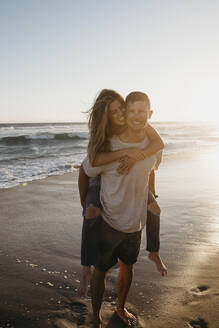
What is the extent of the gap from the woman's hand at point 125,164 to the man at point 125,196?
0.14ft

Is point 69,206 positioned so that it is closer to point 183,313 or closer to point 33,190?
point 33,190

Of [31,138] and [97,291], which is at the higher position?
[97,291]

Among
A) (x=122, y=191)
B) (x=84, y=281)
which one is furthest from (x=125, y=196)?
(x=84, y=281)

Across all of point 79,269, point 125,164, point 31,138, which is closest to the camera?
point 125,164

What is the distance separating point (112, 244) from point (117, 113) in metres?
1.05

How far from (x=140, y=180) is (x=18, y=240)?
274cm

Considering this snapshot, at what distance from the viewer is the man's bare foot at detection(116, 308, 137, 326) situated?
2737mm

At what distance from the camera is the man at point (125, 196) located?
2.42 m

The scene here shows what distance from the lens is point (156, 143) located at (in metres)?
2.58

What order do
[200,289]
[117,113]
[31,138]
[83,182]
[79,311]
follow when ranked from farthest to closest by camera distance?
[31,138] → [200,289] → [79,311] → [83,182] → [117,113]

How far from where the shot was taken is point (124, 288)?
2775 mm

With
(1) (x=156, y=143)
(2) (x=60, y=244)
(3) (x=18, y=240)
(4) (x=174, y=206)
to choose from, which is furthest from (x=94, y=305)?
(4) (x=174, y=206)

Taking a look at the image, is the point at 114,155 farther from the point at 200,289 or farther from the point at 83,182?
the point at 200,289

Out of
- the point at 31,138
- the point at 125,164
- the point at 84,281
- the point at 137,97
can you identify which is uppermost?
the point at 137,97
